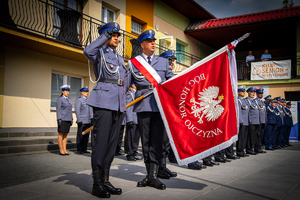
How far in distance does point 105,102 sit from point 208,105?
1.39 meters

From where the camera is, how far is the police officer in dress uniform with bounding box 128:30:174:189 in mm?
3895

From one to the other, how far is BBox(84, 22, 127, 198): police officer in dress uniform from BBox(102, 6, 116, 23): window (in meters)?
11.1

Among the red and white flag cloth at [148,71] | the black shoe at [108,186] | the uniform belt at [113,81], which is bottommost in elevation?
the black shoe at [108,186]

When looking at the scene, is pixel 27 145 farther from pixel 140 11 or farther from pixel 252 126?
pixel 140 11

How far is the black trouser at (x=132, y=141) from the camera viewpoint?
23.4ft

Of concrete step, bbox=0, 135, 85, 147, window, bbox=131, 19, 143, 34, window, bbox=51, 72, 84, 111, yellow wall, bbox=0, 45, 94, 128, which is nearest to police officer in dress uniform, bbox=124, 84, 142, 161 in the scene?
concrete step, bbox=0, 135, 85, 147

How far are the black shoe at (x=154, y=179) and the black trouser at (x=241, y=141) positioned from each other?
439 centimetres

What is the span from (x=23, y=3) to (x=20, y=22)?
78 cm

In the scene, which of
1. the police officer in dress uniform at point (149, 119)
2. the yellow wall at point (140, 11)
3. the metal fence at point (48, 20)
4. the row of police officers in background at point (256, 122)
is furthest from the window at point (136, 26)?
the police officer in dress uniform at point (149, 119)

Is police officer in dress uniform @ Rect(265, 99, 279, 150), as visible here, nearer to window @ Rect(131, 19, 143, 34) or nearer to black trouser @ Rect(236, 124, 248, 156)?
black trouser @ Rect(236, 124, 248, 156)

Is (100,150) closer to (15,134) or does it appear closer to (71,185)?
(71,185)

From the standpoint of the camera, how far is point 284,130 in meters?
12.6

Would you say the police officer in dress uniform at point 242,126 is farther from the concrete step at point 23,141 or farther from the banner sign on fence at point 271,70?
the banner sign on fence at point 271,70

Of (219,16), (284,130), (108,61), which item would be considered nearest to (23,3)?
(108,61)
